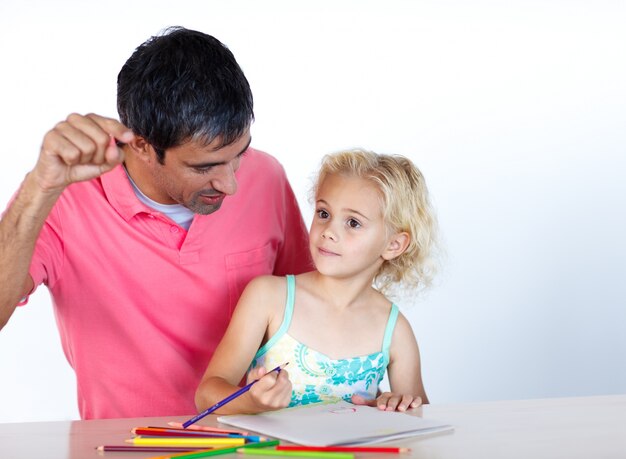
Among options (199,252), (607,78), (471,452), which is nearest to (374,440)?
(471,452)

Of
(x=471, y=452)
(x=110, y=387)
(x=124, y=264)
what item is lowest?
(x=471, y=452)

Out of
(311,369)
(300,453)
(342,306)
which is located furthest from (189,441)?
(342,306)

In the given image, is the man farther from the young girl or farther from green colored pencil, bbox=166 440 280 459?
green colored pencil, bbox=166 440 280 459

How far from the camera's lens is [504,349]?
3576 mm

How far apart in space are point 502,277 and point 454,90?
2.33ft

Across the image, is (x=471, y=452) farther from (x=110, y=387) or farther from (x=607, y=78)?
(x=607, y=78)

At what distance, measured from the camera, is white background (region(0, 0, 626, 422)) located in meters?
3.36

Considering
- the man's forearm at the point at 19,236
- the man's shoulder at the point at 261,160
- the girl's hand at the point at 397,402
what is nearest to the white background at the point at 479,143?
the man's shoulder at the point at 261,160

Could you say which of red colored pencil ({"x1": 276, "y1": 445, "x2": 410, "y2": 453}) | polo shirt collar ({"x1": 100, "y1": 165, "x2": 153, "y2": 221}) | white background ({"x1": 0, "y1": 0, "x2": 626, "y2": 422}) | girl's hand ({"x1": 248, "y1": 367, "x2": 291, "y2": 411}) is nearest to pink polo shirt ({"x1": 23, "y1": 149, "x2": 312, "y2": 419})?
polo shirt collar ({"x1": 100, "y1": 165, "x2": 153, "y2": 221})

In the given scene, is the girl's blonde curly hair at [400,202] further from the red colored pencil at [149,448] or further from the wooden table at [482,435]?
the red colored pencil at [149,448]

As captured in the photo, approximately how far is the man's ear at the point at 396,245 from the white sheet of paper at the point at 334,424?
1.84 ft

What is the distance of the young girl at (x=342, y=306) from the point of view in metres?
2.02

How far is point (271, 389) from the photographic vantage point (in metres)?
1.53

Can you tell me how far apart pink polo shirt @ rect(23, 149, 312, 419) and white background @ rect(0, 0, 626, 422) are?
115 centimetres
